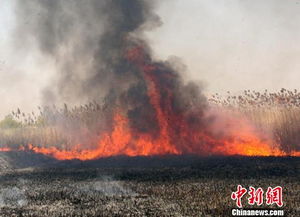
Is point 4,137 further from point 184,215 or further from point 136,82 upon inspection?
point 184,215

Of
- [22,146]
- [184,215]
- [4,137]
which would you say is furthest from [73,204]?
[4,137]

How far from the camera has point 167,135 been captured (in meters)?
65.4

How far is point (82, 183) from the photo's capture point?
3872cm

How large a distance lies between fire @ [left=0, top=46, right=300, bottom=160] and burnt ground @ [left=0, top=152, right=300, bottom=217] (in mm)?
7209

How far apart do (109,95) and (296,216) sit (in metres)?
53.5

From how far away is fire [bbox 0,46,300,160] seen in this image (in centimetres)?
6338
